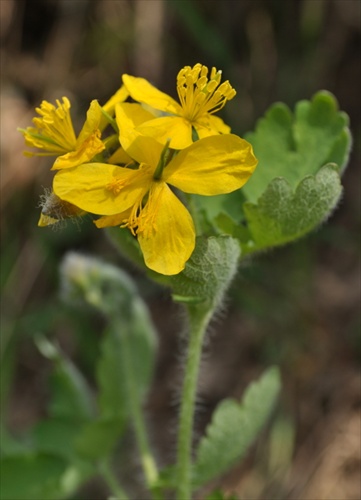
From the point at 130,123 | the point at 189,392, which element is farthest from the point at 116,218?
the point at 189,392

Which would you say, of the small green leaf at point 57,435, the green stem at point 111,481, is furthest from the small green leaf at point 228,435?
the small green leaf at point 57,435

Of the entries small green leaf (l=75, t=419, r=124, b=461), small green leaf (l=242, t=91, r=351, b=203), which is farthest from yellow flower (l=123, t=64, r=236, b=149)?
small green leaf (l=75, t=419, r=124, b=461)

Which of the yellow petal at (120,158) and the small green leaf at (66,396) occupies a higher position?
the yellow petal at (120,158)

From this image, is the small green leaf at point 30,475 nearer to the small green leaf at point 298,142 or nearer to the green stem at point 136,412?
the green stem at point 136,412

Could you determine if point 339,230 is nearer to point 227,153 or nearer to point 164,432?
point 164,432

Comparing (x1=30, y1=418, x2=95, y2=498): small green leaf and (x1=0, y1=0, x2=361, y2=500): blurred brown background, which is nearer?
(x1=30, y1=418, x2=95, y2=498): small green leaf

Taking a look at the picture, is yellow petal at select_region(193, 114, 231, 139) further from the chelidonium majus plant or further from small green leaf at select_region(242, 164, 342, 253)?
small green leaf at select_region(242, 164, 342, 253)
